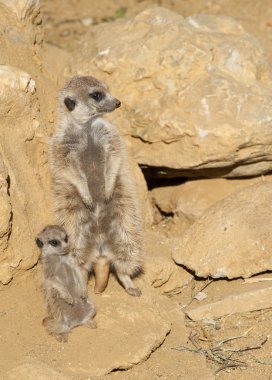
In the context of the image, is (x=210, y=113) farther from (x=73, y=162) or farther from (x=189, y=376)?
(x=189, y=376)

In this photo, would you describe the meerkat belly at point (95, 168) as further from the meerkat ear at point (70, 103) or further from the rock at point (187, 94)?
the rock at point (187, 94)

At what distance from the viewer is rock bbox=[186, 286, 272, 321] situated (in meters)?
4.24

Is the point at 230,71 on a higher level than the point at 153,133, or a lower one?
higher

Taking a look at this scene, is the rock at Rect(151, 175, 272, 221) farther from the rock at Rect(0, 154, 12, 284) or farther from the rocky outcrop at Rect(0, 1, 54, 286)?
the rock at Rect(0, 154, 12, 284)

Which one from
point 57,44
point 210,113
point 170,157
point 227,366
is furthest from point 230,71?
point 57,44

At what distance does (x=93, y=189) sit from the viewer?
427 centimetres

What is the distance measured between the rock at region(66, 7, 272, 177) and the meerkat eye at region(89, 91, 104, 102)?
0.70m

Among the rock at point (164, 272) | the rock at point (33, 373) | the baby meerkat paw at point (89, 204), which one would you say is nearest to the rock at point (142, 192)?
the rock at point (164, 272)

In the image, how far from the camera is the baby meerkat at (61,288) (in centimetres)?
382

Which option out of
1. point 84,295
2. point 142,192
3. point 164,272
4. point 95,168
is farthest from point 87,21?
point 84,295

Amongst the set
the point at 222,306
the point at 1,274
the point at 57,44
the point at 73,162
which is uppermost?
the point at 73,162

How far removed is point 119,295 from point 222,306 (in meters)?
0.59

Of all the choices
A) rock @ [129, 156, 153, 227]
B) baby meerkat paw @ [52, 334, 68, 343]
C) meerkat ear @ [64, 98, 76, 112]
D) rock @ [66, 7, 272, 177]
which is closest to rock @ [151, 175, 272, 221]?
rock @ [66, 7, 272, 177]

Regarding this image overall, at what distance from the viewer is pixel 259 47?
17.2 ft
